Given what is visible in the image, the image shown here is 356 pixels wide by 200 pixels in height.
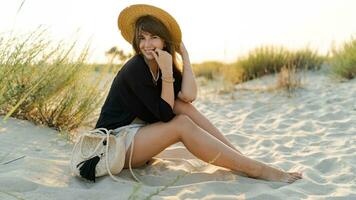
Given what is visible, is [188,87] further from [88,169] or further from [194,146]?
[88,169]

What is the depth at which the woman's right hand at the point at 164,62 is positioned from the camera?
322 centimetres

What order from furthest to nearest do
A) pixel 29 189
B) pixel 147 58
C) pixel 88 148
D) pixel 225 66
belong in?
1. pixel 225 66
2. pixel 147 58
3. pixel 88 148
4. pixel 29 189

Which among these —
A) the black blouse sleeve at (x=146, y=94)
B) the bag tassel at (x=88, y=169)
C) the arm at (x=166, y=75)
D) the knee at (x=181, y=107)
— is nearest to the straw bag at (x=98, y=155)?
the bag tassel at (x=88, y=169)

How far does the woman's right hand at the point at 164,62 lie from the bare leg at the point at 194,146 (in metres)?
0.30

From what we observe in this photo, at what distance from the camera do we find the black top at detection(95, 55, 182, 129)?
3135 mm

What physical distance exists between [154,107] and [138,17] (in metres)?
0.68

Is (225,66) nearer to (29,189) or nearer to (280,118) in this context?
(280,118)

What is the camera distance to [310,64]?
32.4 ft

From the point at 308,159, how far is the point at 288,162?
0.17m

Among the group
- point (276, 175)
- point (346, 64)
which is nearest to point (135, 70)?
point (276, 175)

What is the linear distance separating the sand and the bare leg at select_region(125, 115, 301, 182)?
3.3 inches

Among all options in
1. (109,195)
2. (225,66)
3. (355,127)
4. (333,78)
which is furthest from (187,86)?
(225,66)

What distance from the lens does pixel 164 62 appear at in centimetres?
324

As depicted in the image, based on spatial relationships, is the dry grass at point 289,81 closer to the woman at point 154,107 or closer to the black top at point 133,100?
the woman at point 154,107
